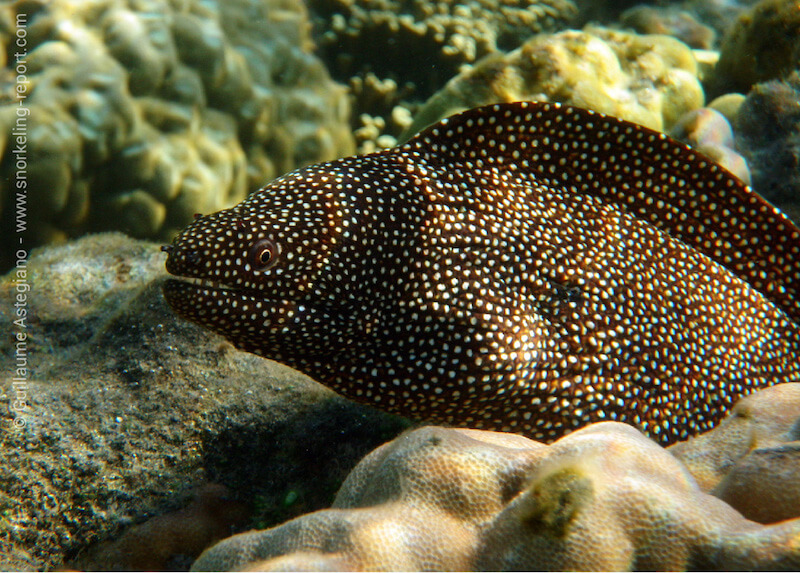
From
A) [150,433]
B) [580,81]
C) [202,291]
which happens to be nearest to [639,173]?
[580,81]

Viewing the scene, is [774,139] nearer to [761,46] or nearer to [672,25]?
[761,46]

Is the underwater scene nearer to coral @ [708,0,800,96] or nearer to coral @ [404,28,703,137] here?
coral @ [404,28,703,137]

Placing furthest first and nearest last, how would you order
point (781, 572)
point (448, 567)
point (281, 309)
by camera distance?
1. point (281, 309)
2. point (448, 567)
3. point (781, 572)

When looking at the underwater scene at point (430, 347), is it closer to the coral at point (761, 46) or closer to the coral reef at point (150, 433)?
the coral reef at point (150, 433)

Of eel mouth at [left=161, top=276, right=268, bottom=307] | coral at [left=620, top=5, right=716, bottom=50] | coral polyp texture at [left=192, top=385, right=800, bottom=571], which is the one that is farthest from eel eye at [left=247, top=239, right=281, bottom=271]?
coral at [left=620, top=5, right=716, bottom=50]

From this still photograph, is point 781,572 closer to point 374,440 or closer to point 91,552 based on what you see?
point 374,440

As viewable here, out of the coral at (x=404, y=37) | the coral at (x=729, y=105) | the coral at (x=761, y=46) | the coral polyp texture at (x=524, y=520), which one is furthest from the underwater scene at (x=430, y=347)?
the coral at (x=404, y=37)

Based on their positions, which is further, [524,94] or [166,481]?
[524,94]

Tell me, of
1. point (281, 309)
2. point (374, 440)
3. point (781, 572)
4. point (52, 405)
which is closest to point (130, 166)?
point (52, 405)
